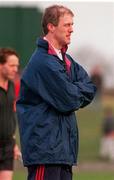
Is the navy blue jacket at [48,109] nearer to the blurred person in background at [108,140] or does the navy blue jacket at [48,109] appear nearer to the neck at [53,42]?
the neck at [53,42]

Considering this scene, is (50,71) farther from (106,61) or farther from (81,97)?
(106,61)

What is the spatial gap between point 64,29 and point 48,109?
63 centimetres

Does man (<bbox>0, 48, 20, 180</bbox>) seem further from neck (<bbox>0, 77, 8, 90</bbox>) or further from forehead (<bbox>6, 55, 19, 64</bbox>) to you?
forehead (<bbox>6, 55, 19, 64</bbox>)

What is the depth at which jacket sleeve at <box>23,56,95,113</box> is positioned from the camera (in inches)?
265

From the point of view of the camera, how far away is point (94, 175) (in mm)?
16734

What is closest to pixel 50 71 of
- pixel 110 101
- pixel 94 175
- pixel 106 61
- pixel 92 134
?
pixel 94 175

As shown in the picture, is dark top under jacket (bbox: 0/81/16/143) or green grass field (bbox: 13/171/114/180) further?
green grass field (bbox: 13/171/114/180)

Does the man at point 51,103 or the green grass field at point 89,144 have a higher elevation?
the man at point 51,103

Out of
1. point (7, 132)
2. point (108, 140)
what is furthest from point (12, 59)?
point (108, 140)

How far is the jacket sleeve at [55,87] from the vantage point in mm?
6719

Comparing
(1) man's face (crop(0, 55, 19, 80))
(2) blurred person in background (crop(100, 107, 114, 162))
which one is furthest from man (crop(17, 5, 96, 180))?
(2) blurred person in background (crop(100, 107, 114, 162))

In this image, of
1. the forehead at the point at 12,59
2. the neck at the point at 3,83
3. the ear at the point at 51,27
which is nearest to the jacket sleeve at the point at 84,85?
the ear at the point at 51,27

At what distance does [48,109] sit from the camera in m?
6.77

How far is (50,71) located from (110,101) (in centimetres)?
3759
